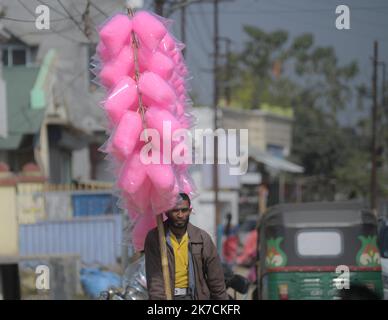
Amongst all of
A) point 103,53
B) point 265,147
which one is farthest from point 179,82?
point 265,147

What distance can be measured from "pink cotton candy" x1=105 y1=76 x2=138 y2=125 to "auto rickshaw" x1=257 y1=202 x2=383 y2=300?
4.31 m

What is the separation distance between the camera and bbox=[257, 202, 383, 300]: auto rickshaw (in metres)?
8.55

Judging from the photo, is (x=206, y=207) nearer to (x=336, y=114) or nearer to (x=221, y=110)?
(x=221, y=110)

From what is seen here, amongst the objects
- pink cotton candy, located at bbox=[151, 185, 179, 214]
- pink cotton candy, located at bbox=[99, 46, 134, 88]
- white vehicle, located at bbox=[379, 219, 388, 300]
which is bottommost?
white vehicle, located at bbox=[379, 219, 388, 300]

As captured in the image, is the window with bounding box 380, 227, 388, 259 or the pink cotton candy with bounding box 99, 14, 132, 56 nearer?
the pink cotton candy with bounding box 99, 14, 132, 56

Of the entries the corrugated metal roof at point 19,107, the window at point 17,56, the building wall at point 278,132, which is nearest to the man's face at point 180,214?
the corrugated metal roof at point 19,107

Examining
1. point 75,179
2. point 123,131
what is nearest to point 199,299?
point 123,131

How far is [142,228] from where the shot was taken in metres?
4.96

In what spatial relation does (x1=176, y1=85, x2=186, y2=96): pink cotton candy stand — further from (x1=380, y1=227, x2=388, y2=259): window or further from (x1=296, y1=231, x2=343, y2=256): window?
(x1=380, y1=227, x2=388, y2=259): window

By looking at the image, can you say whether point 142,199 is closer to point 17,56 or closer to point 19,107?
point 19,107

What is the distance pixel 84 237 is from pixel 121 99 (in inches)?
353

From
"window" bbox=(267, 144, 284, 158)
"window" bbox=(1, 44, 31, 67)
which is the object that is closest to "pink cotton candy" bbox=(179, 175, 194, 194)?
"window" bbox=(1, 44, 31, 67)

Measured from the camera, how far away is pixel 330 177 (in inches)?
1430
